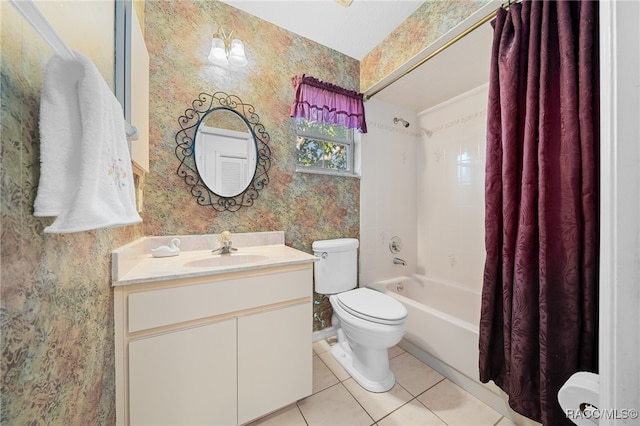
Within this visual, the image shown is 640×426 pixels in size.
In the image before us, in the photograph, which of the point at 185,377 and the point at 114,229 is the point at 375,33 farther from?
the point at 185,377

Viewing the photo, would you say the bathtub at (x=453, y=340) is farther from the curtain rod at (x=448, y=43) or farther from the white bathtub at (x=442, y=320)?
the curtain rod at (x=448, y=43)

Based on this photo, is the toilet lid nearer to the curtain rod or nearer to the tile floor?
the tile floor

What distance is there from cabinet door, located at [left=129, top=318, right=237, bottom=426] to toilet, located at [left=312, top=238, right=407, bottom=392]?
689 mm

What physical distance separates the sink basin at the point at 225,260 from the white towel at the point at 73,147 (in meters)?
0.76

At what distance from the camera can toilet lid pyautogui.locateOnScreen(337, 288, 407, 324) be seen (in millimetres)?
1269

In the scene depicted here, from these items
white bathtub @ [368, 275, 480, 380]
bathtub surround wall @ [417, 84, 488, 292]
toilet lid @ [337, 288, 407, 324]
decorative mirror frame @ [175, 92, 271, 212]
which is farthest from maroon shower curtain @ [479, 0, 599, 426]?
decorative mirror frame @ [175, 92, 271, 212]

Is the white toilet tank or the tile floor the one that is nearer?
the tile floor

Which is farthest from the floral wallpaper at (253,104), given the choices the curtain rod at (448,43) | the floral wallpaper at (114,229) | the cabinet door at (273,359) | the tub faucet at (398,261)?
the cabinet door at (273,359)

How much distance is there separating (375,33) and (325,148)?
36.3 inches

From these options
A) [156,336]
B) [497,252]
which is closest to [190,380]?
[156,336]

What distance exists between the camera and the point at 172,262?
1115 millimetres

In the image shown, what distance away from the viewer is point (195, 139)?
1.42 metres

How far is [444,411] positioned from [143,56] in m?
2.36

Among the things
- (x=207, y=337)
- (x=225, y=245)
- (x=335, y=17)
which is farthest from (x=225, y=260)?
(x=335, y=17)
